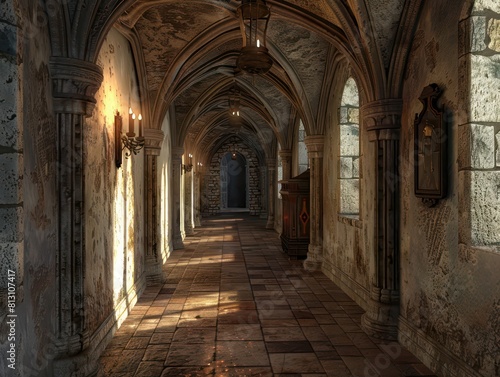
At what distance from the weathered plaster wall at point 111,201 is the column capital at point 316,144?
11.3 feet

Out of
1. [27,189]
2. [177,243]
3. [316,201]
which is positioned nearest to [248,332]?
[27,189]

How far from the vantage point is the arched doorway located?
26.4m

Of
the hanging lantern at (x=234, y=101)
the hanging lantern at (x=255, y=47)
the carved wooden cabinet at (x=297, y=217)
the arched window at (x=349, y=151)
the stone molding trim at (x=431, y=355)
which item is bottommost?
the stone molding trim at (x=431, y=355)

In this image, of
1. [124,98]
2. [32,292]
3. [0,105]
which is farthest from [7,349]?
[124,98]

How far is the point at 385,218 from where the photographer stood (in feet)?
15.7

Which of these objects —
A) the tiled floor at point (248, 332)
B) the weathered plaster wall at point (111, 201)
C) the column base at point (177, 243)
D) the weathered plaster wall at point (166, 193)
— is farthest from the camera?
the column base at point (177, 243)

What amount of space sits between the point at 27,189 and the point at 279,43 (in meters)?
5.61

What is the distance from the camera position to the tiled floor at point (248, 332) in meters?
3.81

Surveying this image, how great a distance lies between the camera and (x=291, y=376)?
11.9 ft

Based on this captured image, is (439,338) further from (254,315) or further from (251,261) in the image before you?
(251,261)

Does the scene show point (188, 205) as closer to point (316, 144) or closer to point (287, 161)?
point (287, 161)

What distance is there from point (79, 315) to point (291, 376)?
190cm

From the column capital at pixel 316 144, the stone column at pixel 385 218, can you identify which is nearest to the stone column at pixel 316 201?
the column capital at pixel 316 144

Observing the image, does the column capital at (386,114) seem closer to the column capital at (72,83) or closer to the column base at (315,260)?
the column capital at (72,83)
